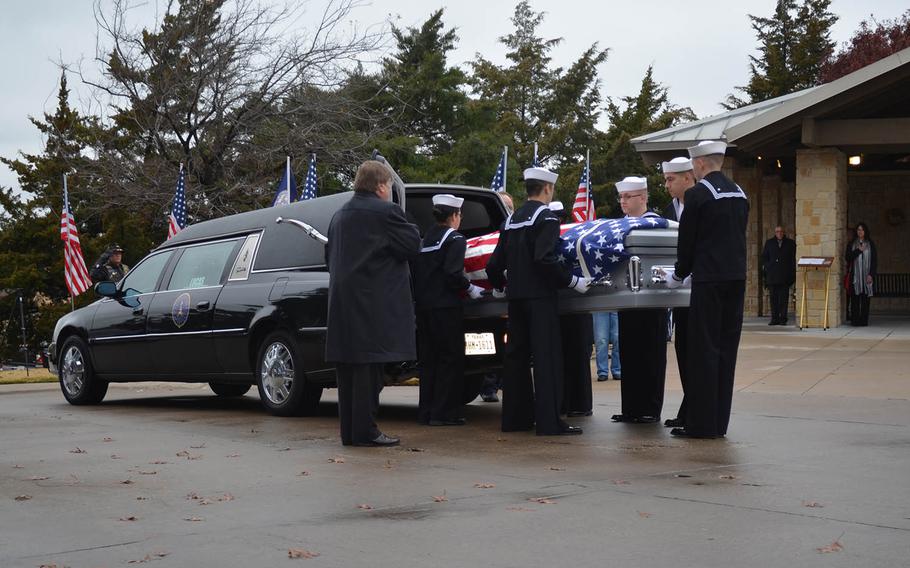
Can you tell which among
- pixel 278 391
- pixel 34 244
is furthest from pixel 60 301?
pixel 278 391

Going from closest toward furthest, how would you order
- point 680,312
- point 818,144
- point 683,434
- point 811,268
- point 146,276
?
point 683,434 < point 680,312 < point 146,276 < point 818,144 < point 811,268

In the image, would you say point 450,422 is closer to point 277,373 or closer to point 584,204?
point 277,373

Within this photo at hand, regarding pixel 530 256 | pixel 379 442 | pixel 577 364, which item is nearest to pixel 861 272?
pixel 577 364

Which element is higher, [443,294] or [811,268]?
[811,268]

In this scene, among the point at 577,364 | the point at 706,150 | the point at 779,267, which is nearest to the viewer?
the point at 706,150

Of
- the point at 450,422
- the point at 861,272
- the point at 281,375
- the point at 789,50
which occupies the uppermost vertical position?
the point at 789,50

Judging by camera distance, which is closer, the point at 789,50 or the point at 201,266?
the point at 201,266

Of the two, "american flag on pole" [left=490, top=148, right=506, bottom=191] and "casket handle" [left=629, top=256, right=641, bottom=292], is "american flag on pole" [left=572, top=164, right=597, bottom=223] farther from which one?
Result: "casket handle" [left=629, top=256, right=641, bottom=292]

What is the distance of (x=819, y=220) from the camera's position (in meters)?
20.3

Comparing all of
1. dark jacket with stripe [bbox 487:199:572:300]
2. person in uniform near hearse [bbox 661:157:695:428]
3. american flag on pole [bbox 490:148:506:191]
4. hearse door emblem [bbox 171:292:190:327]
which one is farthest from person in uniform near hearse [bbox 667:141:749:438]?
american flag on pole [bbox 490:148:506:191]

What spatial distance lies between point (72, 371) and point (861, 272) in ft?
45.7

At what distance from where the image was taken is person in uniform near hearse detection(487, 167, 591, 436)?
27.1ft

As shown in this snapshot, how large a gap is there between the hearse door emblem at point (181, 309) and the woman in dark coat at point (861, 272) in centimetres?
1355

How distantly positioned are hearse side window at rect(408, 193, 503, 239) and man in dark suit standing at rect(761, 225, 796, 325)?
12.0 meters
